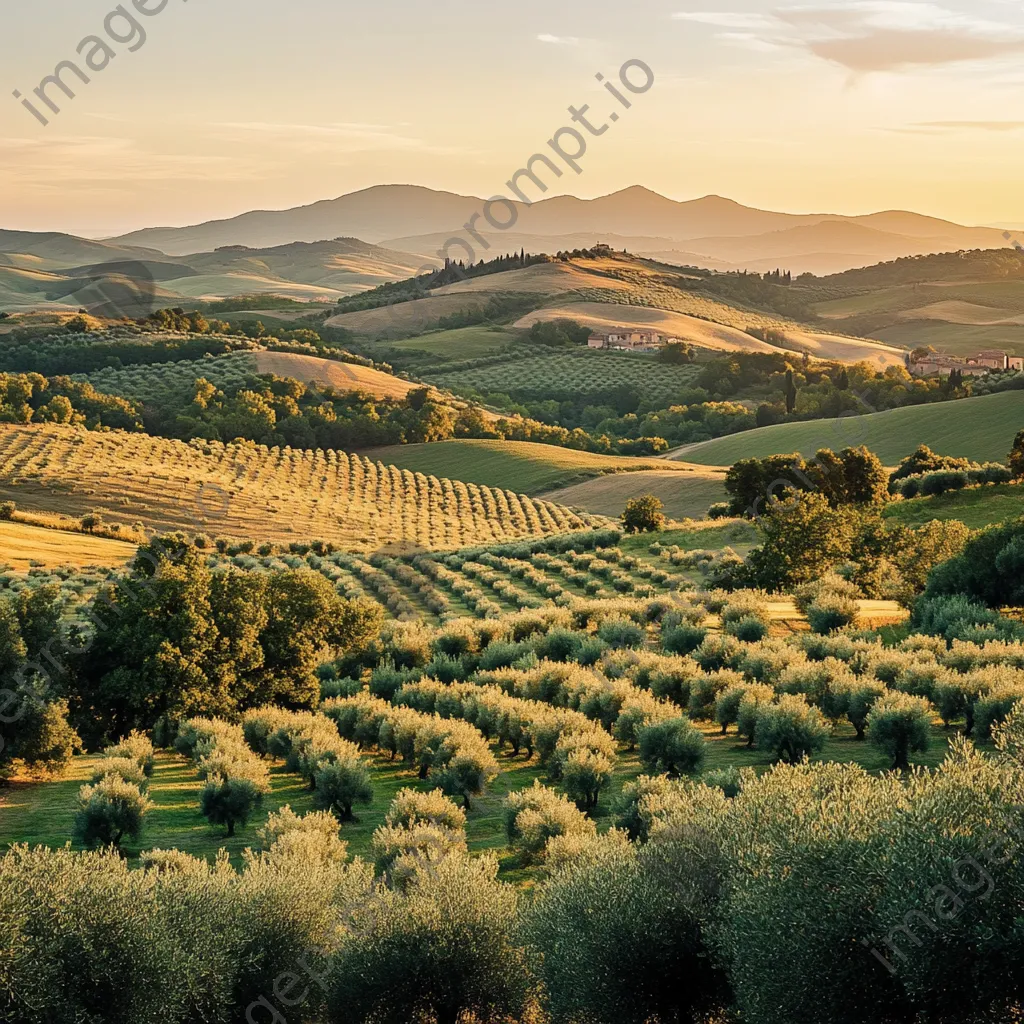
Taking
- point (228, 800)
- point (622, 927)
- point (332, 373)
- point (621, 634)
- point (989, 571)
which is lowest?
point (621, 634)

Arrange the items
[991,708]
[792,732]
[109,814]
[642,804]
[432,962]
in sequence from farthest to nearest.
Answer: [792,732] < [991,708] < [109,814] < [642,804] < [432,962]

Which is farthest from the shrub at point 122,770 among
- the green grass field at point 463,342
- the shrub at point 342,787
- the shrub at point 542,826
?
the green grass field at point 463,342

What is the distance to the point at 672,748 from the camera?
718 inches

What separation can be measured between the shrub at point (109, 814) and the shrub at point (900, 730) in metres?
10.9

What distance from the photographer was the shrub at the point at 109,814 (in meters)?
16.0

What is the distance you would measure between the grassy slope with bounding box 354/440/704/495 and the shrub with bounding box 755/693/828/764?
73761 mm

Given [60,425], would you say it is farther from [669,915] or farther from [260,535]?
[669,915]

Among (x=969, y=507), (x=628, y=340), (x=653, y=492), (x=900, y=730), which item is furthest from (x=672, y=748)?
(x=628, y=340)

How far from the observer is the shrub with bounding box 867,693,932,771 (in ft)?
57.6

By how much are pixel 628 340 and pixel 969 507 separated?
13954 centimetres

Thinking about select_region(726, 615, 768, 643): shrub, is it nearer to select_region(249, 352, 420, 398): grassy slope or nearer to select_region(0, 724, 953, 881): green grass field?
select_region(0, 724, 953, 881): green grass field

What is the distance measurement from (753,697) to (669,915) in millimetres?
11190

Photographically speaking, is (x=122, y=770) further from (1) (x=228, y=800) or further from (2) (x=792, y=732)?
(2) (x=792, y=732)

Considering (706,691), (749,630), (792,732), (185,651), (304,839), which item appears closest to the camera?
(304,839)
